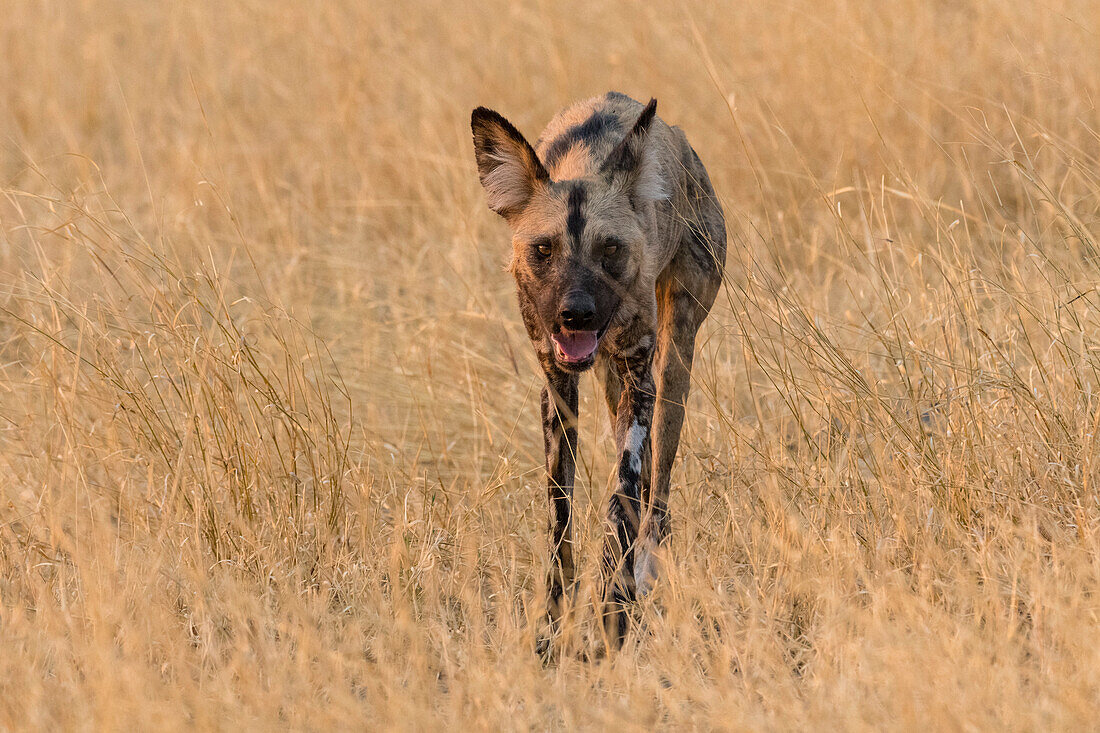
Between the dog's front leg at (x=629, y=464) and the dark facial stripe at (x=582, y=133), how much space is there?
695 mm

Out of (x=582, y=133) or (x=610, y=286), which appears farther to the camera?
(x=582, y=133)

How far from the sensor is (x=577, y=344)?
333 cm

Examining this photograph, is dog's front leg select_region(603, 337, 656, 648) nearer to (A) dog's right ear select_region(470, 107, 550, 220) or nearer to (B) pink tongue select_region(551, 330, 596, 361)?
(B) pink tongue select_region(551, 330, 596, 361)

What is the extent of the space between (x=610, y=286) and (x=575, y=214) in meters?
0.24

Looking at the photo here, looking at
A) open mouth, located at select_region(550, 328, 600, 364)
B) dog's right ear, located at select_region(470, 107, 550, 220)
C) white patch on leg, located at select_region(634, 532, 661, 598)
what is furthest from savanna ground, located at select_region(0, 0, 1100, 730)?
dog's right ear, located at select_region(470, 107, 550, 220)

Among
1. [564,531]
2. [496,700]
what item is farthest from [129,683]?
[564,531]

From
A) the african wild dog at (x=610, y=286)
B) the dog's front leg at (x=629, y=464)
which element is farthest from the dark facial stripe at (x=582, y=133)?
the dog's front leg at (x=629, y=464)

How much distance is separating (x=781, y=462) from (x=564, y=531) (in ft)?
2.80

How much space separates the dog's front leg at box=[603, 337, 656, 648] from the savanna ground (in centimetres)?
11

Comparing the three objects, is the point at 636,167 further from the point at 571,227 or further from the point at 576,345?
the point at 576,345

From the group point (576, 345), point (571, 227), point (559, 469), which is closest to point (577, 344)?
point (576, 345)

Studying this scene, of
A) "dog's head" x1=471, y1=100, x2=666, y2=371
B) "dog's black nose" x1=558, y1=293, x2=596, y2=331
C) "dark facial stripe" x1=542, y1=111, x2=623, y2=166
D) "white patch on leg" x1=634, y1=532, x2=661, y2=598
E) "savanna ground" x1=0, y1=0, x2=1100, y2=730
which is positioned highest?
"dark facial stripe" x1=542, y1=111, x2=623, y2=166

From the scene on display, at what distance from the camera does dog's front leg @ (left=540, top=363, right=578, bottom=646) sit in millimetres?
3551

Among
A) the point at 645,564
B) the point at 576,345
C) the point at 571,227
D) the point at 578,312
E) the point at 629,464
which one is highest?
the point at 571,227
